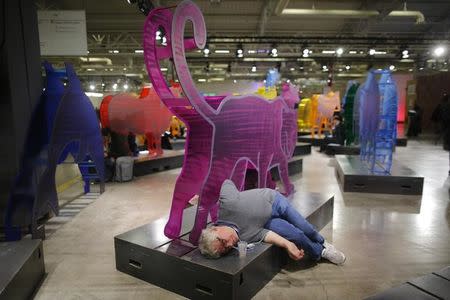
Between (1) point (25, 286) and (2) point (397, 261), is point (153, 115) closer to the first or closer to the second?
(1) point (25, 286)

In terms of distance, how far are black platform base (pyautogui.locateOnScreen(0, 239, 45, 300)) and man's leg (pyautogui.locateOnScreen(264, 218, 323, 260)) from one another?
1757 mm

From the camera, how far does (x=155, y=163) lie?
677 cm

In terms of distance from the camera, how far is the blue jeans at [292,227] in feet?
8.54

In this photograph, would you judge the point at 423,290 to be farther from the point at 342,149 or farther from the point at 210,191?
the point at 342,149

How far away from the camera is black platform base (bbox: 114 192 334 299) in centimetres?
213

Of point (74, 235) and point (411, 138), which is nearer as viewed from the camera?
point (74, 235)

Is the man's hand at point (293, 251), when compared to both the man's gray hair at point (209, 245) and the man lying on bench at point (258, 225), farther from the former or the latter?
the man's gray hair at point (209, 245)

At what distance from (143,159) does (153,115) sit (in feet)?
3.09

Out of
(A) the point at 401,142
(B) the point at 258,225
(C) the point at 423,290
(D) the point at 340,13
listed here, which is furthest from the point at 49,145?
(A) the point at 401,142

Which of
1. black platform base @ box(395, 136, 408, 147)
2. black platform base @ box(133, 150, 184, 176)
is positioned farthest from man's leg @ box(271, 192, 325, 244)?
black platform base @ box(395, 136, 408, 147)

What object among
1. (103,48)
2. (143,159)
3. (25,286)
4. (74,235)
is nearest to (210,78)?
(103,48)

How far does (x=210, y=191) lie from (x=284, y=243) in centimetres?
70

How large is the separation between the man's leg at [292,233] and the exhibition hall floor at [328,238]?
0.21 metres

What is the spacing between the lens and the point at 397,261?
2873 millimetres
